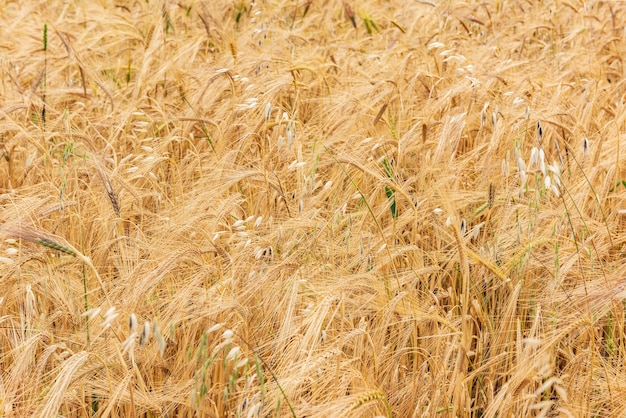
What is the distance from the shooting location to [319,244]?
1.95m

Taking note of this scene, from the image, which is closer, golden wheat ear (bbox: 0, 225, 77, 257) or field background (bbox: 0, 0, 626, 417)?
golden wheat ear (bbox: 0, 225, 77, 257)

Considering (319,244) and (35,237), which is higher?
(35,237)

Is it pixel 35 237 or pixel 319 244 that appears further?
pixel 319 244

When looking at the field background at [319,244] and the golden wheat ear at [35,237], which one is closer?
the golden wheat ear at [35,237]

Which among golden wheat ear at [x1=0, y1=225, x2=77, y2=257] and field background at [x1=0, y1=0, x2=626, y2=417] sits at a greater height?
golden wheat ear at [x1=0, y1=225, x2=77, y2=257]

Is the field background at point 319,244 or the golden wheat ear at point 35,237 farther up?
the golden wheat ear at point 35,237

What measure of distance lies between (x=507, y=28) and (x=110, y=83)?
175 cm

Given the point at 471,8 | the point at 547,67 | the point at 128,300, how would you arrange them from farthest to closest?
the point at 471,8 → the point at 547,67 → the point at 128,300

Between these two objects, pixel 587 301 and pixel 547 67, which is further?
pixel 547 67

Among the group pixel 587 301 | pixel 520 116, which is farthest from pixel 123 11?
pixel 587 301

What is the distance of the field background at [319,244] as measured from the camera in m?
1.58

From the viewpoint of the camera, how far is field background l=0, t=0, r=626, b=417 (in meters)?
1.58

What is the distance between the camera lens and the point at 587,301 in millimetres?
1642

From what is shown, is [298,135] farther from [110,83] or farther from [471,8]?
[471,8]
